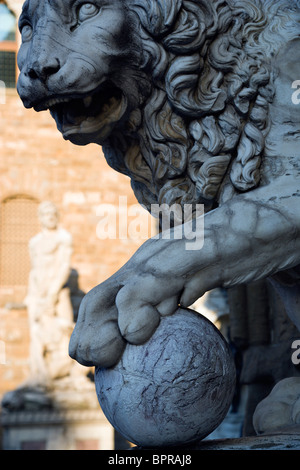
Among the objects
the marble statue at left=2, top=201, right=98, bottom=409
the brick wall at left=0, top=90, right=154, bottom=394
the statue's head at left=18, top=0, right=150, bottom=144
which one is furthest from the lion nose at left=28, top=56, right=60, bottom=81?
the brick wall at left=0, top=90, right=154, bottom=394

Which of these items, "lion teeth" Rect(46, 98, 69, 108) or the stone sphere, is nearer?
the stone sphere

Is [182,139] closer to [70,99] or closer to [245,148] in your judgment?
[245,148]

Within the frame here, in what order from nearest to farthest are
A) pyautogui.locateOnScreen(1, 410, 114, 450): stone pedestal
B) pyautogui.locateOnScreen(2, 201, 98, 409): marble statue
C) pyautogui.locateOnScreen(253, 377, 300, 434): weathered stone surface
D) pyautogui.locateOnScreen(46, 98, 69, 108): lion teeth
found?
pyautogui.locateOnScreen(46, 98, 69, 108): lion teeth, pyautogui.locateOnScreen(253, 377, 300, 434): weathered stone surface, pyautogui.locateOnScreen(1, 410, 114, 450): stone pedestal, pyautogui.locateOnScreen(2, 201, 98, 409): marble statue

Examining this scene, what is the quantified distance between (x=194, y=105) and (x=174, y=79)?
77mm

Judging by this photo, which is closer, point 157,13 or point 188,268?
point 188,268

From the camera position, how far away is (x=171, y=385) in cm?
176

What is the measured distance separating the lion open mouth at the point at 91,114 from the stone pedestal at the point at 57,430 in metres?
8.13

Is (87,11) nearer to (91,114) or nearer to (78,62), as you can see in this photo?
(78,62)

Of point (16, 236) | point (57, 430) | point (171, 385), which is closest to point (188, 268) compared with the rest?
point (171, 385)

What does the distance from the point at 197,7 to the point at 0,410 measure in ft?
31.6

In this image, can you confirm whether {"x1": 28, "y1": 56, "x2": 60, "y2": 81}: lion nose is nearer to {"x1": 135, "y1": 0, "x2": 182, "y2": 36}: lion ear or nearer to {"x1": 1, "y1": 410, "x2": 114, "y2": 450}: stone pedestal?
{"x1": 135, "y1": 0, "x2": 182, "y2": 36}: lion ear

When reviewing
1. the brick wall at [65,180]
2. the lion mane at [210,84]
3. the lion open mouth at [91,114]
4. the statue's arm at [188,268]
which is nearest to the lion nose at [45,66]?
the lion open mouth at [91,114]

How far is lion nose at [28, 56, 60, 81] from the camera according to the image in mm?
1970
